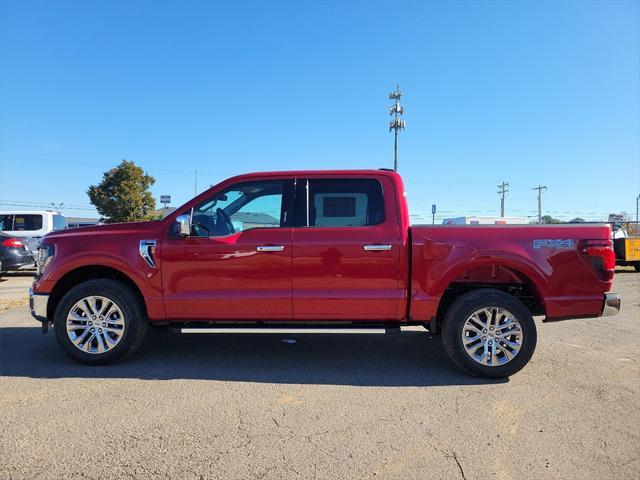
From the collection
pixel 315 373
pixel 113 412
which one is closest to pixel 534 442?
pixel 315 373

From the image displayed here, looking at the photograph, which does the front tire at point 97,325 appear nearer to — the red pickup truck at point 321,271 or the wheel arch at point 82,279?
the red pickup truck at point 321,271

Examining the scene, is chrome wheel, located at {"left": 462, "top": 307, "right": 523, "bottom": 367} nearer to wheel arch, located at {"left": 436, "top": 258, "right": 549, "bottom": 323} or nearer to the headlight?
wheel arch, located at {"left": 436, "top": 258, "right": 549, "bottom": 323}

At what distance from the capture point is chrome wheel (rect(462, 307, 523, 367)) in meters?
4.14

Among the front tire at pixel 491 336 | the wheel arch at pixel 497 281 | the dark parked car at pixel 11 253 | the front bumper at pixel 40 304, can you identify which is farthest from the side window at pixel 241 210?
the dark parked car at pixel 11 253

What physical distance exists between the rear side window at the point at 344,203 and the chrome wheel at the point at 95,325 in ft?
7.08

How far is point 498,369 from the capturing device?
412 cm

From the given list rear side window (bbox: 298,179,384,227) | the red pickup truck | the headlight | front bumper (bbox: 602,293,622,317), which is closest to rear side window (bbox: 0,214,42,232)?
the headlight

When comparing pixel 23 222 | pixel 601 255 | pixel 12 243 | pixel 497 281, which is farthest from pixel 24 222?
pixel 601 255

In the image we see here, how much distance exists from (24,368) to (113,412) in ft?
5.66

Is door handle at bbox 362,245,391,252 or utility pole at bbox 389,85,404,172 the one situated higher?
utility pole at bbox 389,85,404,172

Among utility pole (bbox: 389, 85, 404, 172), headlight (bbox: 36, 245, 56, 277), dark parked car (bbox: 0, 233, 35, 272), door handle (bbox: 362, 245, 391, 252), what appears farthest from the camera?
utility pole (bbox: 389, 85, 404, 172)

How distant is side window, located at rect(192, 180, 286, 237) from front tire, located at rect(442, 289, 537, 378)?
2.01 m

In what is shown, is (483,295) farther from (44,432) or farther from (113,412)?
(44,432)

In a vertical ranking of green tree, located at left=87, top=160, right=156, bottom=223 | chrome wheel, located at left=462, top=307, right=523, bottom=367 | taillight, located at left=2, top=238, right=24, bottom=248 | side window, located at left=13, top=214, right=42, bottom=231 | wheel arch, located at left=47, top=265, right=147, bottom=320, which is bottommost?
chrome wheel, located at left=462, top=307, right=523, bottom=367
